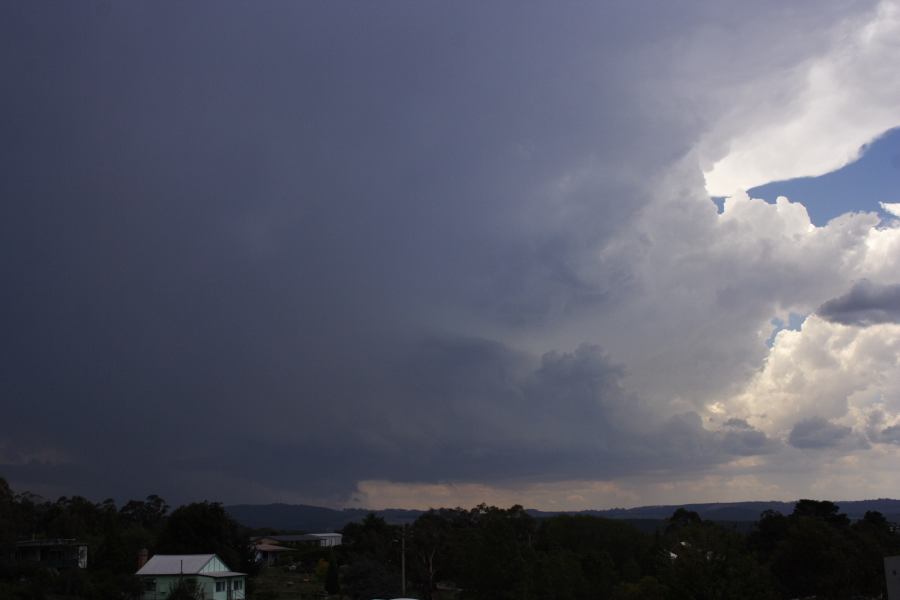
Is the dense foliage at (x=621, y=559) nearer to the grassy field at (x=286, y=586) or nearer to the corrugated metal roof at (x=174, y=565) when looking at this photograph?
the grassy field at (x=286, y=586)

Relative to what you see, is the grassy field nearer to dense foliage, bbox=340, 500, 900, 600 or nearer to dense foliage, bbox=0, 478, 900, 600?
dense foliage, bbox=0, 478, 900, 600

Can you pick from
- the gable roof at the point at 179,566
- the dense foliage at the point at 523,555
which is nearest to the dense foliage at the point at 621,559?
the dense foliage at the point at 523,555

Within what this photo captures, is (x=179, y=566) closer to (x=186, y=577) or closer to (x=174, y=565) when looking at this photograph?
(x=174, y=565)

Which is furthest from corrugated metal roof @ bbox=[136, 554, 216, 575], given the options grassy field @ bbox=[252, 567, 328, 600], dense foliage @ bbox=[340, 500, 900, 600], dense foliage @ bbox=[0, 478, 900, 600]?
dense foliage @ bbox=[340, 500, 900, 600]

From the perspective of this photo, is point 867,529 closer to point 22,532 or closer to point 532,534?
point 532,534

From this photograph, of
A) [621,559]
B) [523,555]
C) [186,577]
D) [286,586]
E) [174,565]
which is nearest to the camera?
[523,555]

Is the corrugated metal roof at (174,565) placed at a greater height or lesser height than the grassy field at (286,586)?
greater

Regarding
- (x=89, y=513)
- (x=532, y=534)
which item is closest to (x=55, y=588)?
(x=532, y=534)


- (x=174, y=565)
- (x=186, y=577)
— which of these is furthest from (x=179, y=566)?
(x=186, y=577)

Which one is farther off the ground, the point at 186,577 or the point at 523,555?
the point at 523,555
